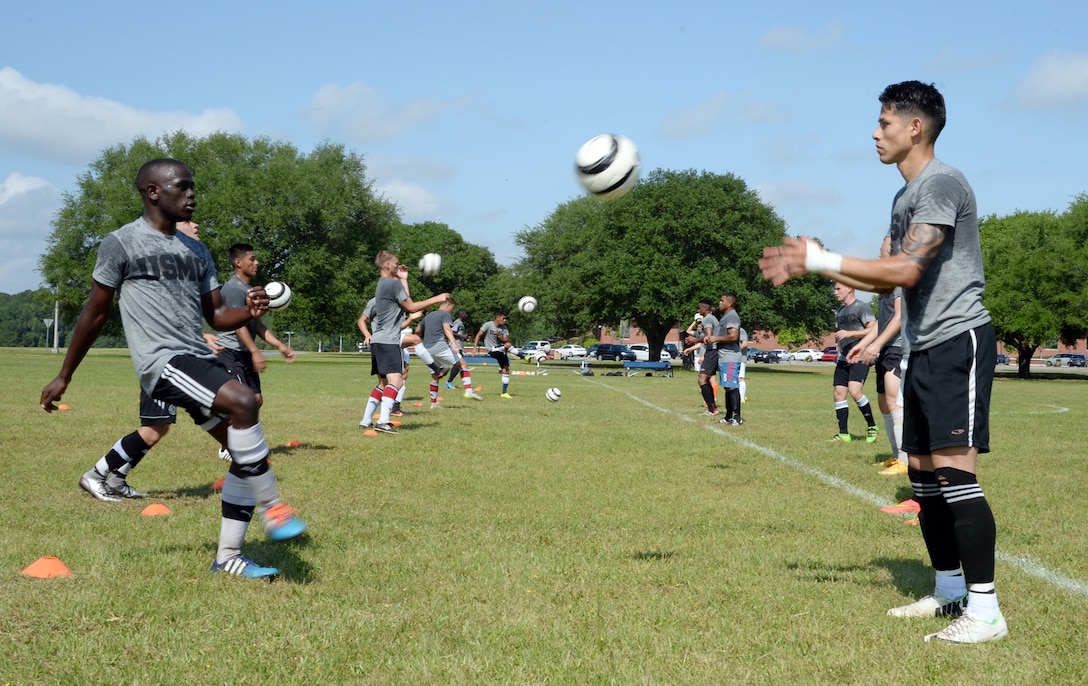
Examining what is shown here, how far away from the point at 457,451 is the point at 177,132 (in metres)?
56.0

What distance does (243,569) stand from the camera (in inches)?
187

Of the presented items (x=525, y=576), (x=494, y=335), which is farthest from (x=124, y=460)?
(x=494, y=335)

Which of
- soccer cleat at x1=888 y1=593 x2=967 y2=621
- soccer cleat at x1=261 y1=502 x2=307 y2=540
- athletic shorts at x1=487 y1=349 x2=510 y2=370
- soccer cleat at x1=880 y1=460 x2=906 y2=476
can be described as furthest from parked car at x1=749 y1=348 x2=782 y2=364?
soccer cleat at x1=261 y1=502 x2=307 y2=540

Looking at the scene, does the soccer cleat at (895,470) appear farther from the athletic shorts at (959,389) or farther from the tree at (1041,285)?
the tree at (1041,285)

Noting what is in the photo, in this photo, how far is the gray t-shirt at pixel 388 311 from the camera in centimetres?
1162

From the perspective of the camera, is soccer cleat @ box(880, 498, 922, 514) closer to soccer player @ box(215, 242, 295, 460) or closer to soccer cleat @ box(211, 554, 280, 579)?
soccer cleat @ box(211, 554, 280, 579)

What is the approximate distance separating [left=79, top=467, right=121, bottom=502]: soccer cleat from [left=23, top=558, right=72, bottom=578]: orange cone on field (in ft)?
7.73

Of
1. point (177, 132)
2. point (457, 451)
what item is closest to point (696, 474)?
point (457, 451)

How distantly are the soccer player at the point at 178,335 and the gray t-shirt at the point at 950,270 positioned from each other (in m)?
3.20

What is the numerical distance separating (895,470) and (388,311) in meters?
6.54

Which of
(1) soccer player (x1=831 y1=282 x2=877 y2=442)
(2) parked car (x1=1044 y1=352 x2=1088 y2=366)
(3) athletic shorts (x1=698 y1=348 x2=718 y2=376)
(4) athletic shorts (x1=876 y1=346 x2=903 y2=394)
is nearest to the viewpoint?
(4) athletic shorts (x1=876 y1=346 x2=903 y2=394)

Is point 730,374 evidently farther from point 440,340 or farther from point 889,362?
point 440,340

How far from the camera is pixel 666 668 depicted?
11.5 ft

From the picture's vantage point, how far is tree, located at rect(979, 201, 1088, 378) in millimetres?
51625
